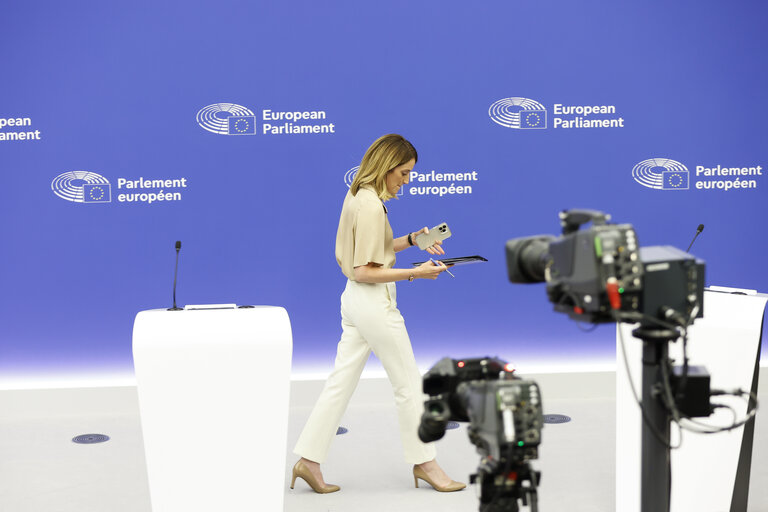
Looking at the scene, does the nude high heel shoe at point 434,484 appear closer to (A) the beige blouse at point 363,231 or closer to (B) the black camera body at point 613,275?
(A) the beige blouse at point 363,231

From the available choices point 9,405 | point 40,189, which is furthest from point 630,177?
point 9,405

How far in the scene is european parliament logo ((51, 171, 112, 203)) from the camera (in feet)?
17.0

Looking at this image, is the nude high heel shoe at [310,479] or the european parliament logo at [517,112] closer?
the nude high heel shoe at [310,479]

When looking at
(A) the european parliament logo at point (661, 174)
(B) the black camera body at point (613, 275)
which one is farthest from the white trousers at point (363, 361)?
(A) the european parliament logo at point (661, 174)

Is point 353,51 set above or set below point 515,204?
above

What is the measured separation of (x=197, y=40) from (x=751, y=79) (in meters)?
3.46

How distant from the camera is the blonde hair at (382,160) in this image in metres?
3.62

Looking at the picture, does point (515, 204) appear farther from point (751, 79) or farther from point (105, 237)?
point (105, 237)

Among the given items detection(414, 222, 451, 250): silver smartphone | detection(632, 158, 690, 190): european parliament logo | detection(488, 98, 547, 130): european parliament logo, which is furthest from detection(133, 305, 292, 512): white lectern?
detection(632, 158, 690, 190): european parliament logo

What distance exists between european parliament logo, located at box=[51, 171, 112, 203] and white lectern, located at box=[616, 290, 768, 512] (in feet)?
11.0

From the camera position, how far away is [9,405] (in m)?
5.18

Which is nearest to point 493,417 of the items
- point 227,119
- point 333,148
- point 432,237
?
point 432,237

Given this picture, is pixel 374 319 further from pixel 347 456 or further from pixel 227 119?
pixel 227 119

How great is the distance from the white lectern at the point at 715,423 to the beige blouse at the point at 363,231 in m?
1.02
